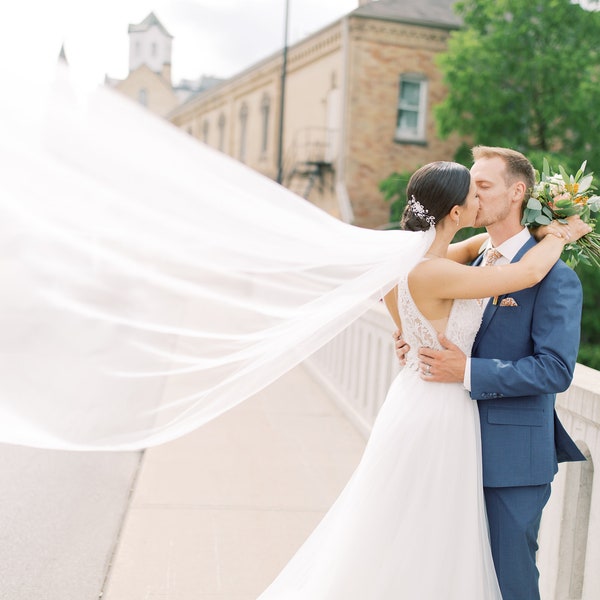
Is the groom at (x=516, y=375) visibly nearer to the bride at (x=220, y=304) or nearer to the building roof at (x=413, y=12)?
the bride at (x=220, y=304)

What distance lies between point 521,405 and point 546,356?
267mm

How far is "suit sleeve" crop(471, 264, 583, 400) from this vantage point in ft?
9.26

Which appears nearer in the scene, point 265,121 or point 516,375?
point 516,375

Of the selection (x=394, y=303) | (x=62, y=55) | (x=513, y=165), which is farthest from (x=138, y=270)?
(x=513, y=165)

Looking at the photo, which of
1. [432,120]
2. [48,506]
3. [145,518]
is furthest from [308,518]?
[432,120]

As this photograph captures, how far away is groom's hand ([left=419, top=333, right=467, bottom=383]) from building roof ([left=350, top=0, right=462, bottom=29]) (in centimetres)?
2232

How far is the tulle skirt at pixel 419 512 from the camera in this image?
300 cm

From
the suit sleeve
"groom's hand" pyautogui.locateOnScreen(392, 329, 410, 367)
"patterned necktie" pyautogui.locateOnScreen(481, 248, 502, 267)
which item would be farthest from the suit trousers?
"patterned necktie" pyautogui.locateOnScreen(481, 248, 502, 267)

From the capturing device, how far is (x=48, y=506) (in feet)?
17.5

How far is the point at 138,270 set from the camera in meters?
3.75

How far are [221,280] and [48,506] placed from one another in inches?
97.6

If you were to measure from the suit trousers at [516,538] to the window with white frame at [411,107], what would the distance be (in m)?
22.7

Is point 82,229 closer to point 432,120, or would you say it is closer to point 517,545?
point 517,545

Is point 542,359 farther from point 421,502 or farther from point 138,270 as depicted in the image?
point 138,270
